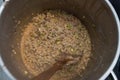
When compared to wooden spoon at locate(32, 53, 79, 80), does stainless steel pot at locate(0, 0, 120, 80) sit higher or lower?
higher

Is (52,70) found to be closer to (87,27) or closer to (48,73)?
(48,73)

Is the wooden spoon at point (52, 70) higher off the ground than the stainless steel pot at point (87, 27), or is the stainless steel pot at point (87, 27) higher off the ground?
the stainless steel pot at point (87, 27)

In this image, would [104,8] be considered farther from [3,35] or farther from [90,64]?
[3,35]

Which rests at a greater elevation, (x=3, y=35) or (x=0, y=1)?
(x=0, y=1)

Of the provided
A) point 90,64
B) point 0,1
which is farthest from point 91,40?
point 0,1

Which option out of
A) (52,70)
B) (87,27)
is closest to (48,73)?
(52,70)

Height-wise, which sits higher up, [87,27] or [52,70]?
[87,27]

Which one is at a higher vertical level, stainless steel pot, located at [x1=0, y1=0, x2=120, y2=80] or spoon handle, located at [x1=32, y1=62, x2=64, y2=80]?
stainless steel pot, located at [x1=0, y1=0, x2=120, y2=80]

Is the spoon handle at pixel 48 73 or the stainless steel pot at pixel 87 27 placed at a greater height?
the stainless steel pot at pixel 87 27
